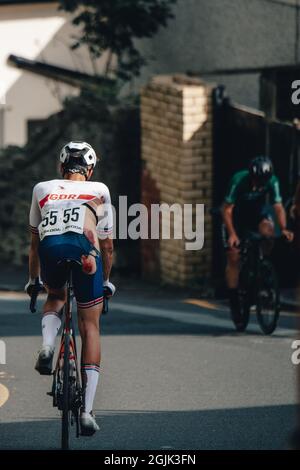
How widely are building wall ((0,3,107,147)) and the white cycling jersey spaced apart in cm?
2010

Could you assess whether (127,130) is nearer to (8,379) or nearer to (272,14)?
(272,14)

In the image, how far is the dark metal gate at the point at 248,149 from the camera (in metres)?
18.1

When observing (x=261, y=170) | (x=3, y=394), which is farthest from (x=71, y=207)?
(x=261, y=170)

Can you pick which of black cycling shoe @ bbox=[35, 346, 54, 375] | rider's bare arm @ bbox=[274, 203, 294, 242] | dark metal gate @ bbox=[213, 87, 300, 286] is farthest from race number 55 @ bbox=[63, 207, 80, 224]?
dark metal gate @ bbox=[213, 87, 300, 286]

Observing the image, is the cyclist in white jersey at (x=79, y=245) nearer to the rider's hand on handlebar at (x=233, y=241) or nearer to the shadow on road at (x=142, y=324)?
the rider's hand on handlebar at (x=233, y=241)

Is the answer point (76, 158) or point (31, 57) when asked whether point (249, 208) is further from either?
point (31, 57)

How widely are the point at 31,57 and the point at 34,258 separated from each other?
21.3 m

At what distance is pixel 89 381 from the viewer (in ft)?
30.3

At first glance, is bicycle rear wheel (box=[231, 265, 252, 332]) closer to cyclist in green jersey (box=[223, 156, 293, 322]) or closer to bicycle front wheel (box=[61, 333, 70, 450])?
cyclist in green jersey (box=[223, 156, 293, 322])

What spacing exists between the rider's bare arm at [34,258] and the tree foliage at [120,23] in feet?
47.8

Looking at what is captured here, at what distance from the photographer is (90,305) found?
9250 mm

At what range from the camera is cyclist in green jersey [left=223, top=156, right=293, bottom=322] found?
14172 millimetres

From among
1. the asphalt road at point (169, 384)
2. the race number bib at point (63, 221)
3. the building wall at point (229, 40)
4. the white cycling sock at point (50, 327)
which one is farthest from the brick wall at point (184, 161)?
the race number bib at point (63, 221)
